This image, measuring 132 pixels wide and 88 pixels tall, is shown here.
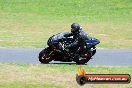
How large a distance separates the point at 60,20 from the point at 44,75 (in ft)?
77.3

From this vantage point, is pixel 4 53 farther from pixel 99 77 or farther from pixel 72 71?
pixel 99 77

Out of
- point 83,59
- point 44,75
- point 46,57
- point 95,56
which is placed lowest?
point 95,56

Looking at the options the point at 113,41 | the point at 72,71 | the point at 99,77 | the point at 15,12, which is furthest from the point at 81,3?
the point at 99,77

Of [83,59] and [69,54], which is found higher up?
[69,54]

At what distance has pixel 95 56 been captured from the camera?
22547mm

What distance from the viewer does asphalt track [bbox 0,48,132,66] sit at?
812 inches

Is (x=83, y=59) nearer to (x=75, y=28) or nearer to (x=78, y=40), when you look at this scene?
(x=78, y=40)

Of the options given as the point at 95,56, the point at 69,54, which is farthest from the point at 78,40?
the point at 95,56

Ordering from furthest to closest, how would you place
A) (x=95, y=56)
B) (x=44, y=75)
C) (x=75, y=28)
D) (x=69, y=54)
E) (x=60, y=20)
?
(x=60, y=20) < (x=95, y=56) < (x=69, y=54) < (x=75, y=28) < (x=44, y=75)

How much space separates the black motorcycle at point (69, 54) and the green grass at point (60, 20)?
17.7ft

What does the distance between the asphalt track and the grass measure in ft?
4.95

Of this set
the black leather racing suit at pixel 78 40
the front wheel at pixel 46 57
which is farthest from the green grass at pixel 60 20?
the black leather racing suit at pixel 78 40

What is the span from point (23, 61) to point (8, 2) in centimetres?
2724

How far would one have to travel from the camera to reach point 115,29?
35.5m
